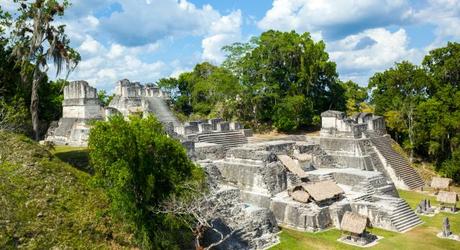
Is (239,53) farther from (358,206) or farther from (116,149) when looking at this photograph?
(116,149)

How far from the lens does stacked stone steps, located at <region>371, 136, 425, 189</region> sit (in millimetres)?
23594

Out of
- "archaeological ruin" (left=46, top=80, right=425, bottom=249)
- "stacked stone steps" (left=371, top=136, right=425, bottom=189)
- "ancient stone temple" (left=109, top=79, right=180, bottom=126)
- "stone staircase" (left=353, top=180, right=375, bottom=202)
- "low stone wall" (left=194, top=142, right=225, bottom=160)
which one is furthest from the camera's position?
"ancient stone temple" (left=109, top=79, right=180, bottom=126)

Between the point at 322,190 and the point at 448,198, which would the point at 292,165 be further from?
the point at 448,198

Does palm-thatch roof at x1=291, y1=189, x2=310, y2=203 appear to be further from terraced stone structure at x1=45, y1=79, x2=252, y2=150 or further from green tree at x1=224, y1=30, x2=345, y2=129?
green tree at x1=224, y1=30, x2=345, y2=129

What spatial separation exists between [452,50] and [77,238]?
94.7 feet

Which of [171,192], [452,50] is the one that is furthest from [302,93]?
[171,192]

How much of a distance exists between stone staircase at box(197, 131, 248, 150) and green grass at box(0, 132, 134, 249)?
839 centimetres

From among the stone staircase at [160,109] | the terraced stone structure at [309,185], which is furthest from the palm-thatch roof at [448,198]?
the stone staircase at [160,109]

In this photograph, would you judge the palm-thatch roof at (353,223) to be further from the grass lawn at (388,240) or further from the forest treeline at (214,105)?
the forest treeline at (214,105)

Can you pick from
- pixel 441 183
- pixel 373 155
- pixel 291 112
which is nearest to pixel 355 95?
pixel 291 112

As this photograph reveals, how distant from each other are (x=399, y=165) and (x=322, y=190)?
10.8m

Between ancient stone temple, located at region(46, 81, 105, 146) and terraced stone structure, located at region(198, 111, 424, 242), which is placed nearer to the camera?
terraced stone structure, located at region(198, 111, 424, 242)

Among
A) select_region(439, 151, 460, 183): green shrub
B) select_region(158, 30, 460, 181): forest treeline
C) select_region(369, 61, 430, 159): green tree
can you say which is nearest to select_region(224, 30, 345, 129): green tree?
select_region(158, 30, 460, 181): forest treeline

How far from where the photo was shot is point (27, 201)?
38.9ft
